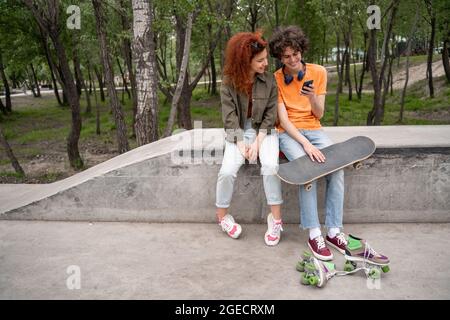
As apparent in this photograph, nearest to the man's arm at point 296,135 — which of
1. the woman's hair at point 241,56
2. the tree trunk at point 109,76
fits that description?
Result: the woman's hair at point 241,56

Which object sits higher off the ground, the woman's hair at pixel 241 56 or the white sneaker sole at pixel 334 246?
the woman's hair at pixel 241 56

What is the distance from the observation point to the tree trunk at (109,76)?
8.50 m

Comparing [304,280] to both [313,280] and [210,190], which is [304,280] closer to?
[313,280]

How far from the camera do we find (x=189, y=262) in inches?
119

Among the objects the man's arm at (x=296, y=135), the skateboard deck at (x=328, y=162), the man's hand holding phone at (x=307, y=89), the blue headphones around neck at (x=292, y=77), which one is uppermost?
the blue headphones around neck at (x=292, y=77)

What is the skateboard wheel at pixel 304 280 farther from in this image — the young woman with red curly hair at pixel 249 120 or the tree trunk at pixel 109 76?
the tree trunk at pixel 109 76

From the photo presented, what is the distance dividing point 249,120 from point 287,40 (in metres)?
0.72

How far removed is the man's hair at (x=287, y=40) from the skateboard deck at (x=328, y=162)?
0.85m

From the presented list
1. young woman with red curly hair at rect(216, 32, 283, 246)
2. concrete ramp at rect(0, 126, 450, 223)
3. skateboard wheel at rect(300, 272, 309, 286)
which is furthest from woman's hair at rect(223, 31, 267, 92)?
skateboard wheel at rect(300, 272, 309, 286)
